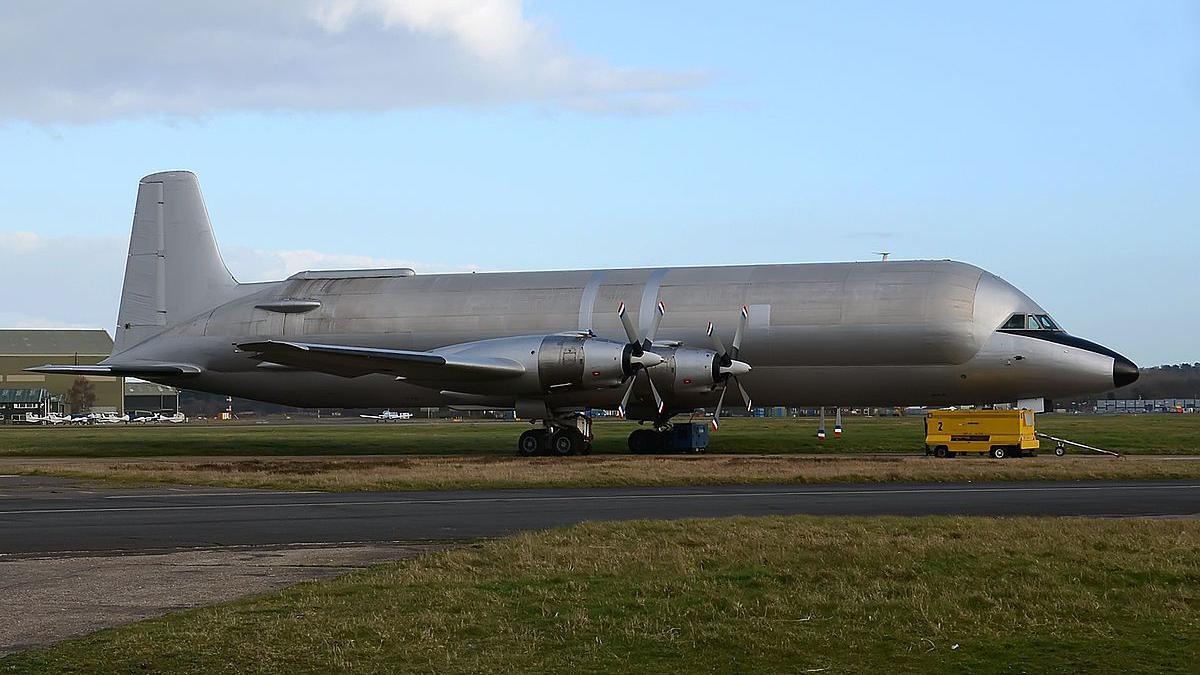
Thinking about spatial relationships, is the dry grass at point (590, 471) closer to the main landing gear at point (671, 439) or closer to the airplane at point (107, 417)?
the main landing gear at point (671, 439)

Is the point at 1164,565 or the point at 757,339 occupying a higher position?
the point at 757,339

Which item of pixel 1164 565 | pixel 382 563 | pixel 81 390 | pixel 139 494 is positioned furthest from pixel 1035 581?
pixel 81 390

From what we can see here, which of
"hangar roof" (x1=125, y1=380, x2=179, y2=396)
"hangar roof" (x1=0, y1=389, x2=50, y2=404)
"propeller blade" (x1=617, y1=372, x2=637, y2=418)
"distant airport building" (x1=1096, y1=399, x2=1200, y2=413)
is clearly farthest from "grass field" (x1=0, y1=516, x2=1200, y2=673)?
"distant airport building" (x1=1096, y1=399, x2=1200, y2=413)

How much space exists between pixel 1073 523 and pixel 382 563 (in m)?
9.47

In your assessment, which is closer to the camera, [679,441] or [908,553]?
[908,553]

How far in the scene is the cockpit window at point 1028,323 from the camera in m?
38.1

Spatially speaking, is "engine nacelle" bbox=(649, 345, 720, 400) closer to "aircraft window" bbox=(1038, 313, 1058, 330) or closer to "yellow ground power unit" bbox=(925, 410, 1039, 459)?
"yellow ground power unit" bbox=(925, 410, 1039, 459)

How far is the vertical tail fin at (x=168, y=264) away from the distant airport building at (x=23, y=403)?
81020 mm

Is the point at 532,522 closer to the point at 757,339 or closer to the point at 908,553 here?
the point at 908,553

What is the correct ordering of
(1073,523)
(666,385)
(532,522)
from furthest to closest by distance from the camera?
(666,385) < (532,522) < (1073,523)

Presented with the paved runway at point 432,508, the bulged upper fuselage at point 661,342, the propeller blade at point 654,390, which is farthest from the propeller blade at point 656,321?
the paved runway at point 432,508

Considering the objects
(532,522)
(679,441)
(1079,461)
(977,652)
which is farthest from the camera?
(679,441)

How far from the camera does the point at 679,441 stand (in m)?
41.5

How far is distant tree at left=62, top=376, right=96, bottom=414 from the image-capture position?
132m
